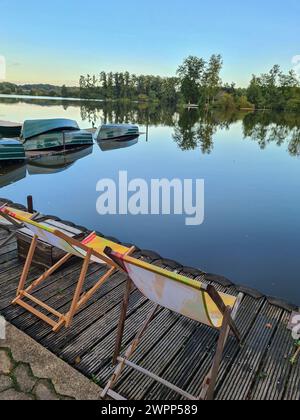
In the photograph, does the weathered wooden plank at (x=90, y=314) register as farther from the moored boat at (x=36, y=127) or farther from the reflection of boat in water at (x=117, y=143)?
the reflection of boat in water at (x=117, y=143)

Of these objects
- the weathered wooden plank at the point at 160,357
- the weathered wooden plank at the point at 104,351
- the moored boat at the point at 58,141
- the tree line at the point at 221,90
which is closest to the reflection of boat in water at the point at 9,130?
the moored boat at the point at 58,141

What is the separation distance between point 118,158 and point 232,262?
13.8m

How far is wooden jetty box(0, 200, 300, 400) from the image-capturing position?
2.86 metres

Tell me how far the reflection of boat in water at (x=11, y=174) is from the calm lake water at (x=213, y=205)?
0.04 metres

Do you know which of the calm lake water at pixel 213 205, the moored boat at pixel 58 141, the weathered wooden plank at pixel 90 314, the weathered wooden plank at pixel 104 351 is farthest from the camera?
the moored boat at pixel 58 141

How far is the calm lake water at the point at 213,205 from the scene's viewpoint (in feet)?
23.1

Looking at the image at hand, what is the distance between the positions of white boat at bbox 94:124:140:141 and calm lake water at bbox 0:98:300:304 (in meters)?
3.92

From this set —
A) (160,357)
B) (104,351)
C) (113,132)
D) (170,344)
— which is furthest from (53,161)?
(160,357)

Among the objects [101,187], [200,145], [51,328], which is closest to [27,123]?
[101,187]

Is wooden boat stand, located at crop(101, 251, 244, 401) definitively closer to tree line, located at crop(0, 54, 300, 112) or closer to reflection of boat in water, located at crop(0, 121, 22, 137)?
reflection of boat in water, located at crop(0, 121, 22, 137)

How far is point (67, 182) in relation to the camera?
1391 centimetres

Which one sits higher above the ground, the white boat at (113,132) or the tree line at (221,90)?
the tree line at (221,90)

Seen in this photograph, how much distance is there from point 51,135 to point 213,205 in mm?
13773

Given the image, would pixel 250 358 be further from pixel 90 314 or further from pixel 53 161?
pixel 53 161
